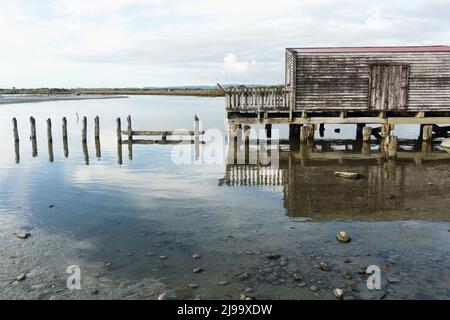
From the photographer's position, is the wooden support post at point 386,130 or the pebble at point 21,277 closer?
the pebble at point 21,277

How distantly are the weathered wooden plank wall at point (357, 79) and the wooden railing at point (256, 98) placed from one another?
0.97 metres

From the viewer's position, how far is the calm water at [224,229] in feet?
24.1

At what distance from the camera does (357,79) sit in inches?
903

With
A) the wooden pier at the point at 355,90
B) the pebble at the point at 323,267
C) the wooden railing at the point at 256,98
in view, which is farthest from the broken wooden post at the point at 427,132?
the pebble at the point at 323,267

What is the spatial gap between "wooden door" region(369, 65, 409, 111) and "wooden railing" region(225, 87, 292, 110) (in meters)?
4.87

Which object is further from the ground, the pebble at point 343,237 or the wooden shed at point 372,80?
the wooden shed at point 372,80

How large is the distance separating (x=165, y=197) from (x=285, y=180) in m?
5.07

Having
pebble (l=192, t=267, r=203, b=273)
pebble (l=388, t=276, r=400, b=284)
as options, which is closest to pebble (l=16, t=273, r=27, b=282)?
pebble (l=192, t=267, r=203, b=273)

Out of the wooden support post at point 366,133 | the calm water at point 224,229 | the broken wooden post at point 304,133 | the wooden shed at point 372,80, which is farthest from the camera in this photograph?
the wooden support post at point 366,133

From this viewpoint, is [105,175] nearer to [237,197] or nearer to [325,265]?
[237,197]

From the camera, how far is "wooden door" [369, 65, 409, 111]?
74.5ft

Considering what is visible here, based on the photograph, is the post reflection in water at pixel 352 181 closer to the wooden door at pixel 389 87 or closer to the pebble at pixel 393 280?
the wooden door at pixel 389 87

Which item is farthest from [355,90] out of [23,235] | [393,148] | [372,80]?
[23,235]

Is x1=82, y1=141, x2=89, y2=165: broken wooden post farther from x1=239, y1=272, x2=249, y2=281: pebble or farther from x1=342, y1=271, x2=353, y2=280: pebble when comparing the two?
x1=342, y1=271, x2=353, y2=280: pebble
